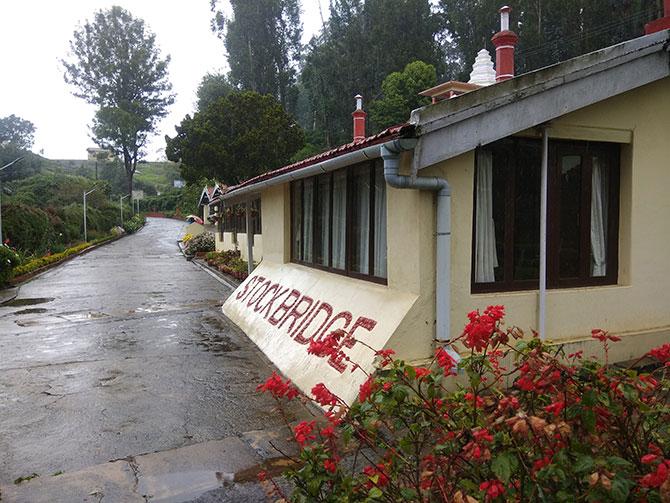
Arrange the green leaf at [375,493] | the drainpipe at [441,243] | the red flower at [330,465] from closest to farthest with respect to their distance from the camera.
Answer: the green leaf at [375,493] < the red flower at [330,465] < the drainpipe at [441,243]

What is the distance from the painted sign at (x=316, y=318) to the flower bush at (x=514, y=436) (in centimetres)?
66

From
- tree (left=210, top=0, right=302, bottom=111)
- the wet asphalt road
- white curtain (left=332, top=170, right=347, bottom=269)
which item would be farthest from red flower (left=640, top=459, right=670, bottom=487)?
tree (left=210, top=0, right=302, bottom=111)

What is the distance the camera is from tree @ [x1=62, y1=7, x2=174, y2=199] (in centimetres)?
5978

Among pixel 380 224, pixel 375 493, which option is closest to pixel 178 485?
pixel 375 493

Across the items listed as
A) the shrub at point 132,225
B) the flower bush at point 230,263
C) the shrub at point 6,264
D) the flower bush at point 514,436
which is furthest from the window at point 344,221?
the shrub at point 132,225

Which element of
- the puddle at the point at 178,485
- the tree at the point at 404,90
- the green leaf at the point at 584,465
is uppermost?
the tree at the point at 404,90

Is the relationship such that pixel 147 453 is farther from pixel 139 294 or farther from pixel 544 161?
pixel 139 294

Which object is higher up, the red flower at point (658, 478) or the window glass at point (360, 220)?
the window glass at point (360, 220)

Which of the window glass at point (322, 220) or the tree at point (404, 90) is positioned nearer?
the window glass at point (322, 220)

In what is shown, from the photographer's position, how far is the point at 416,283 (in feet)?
17.4

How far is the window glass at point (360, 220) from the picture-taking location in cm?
656

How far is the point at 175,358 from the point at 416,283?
3.93m

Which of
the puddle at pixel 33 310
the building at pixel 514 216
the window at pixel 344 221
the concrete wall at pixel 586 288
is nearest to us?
the building at pixel 514 216

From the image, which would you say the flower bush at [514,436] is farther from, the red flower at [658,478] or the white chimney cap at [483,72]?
the white chimney cap at [483,72]
